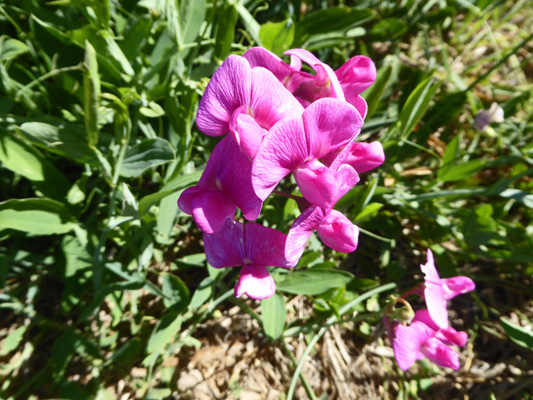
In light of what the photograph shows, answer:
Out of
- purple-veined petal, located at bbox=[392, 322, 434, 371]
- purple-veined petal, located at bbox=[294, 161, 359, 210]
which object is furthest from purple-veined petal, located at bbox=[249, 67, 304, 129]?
purple-veined petal, located at bbox=[392, 322, 434, 371]

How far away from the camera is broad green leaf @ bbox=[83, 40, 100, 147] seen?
852 mm

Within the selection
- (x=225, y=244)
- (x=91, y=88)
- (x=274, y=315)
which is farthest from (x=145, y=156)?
(x=274, y=315)

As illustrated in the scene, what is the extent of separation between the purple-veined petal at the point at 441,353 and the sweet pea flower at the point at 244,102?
0.76 meters

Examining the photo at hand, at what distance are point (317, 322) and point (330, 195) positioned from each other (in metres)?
0.73

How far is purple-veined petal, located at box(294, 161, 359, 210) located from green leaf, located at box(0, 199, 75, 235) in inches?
27.5

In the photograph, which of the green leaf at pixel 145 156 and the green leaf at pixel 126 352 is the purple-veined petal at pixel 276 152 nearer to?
the green leaf at pixel 145 156

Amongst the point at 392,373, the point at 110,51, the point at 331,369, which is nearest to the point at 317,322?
the point at 331,369

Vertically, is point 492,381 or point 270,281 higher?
point 270,281

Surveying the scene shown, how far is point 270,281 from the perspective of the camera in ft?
2.96

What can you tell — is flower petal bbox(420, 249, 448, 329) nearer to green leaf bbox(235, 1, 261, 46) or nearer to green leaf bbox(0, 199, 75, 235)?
green leaf bbox(235, 1, 261, 46)

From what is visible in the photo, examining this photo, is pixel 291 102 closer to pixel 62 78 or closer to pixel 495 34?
pixel 62 78

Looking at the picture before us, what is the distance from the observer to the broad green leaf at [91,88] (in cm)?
85

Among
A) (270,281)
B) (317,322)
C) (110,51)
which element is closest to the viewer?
(270,281)

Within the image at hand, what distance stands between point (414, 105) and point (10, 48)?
3.73 feet
